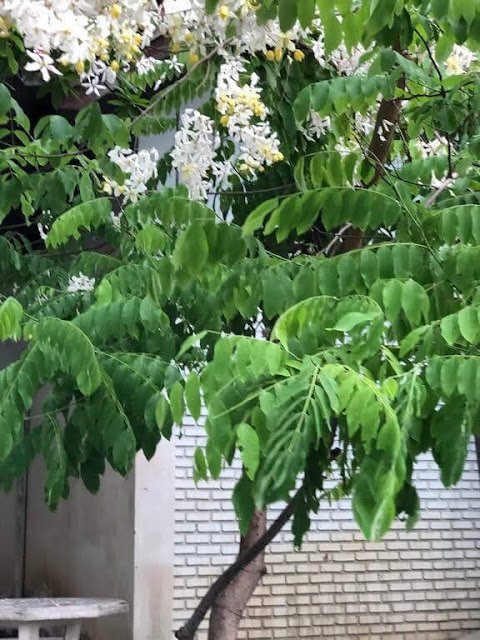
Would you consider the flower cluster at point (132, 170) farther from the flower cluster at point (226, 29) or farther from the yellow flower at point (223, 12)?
the yellow flower at point (223, 12)

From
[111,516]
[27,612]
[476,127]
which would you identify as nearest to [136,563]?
[111,516]

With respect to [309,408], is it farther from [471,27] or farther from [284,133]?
[284,133]

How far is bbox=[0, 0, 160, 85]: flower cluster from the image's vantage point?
7.56 ft

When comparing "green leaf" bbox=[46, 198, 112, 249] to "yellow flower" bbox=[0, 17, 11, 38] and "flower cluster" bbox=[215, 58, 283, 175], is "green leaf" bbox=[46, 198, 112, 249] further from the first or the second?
"yellow flower" bbox=[0, 17, 11, 38]

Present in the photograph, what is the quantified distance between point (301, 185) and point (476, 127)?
3.35ft

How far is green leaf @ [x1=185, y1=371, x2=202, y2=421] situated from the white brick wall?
4.03 meters

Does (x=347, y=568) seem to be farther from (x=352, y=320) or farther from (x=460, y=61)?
(x=352, y=320)

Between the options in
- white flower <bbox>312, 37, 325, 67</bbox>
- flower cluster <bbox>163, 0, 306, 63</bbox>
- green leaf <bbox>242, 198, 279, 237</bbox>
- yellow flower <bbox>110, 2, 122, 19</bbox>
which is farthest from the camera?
white flower <bbox>312, 37, 325, 67</bbox>

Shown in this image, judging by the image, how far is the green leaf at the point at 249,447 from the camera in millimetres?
1786

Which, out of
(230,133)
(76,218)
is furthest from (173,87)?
(76,218)

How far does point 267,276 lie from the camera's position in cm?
287

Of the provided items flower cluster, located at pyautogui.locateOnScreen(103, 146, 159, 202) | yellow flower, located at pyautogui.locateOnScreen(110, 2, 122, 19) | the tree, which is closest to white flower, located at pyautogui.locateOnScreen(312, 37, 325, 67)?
the tree

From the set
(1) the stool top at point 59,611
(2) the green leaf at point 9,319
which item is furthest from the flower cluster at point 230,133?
(1) the stool top at point 59,611

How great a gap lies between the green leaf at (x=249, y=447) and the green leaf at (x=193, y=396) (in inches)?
10.1
